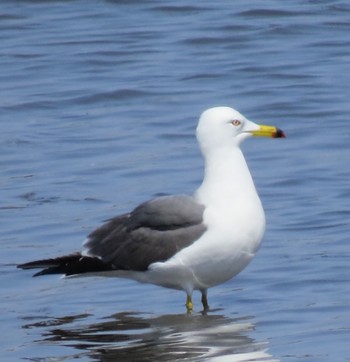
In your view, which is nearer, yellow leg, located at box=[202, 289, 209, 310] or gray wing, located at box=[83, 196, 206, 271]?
gray wing, located at box=[83, 196, 206, 271]

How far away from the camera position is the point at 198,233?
7.69m

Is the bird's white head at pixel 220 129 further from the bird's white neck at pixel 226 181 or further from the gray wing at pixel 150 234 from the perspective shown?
the gray wing at pixel 150 234

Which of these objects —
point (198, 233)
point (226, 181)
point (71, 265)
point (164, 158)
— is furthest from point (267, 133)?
point (164, 158)

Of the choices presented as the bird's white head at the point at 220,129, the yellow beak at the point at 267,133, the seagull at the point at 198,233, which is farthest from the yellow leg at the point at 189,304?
the yellow beak at the point at 267,133

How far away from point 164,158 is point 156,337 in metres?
4.23

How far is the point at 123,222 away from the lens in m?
8.26

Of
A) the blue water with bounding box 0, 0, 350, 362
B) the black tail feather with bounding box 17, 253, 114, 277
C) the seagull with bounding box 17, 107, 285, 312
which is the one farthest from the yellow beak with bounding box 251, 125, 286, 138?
the black tail feather with bounding box 17, 253, 114, 277

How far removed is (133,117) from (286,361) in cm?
673

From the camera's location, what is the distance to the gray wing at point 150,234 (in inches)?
306

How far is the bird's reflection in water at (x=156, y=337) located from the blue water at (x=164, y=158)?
0.05ft

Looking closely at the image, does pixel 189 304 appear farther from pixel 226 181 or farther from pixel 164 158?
pixel 164 158

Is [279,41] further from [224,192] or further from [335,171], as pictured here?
[224,192]

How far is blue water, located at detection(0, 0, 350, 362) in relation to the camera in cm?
753

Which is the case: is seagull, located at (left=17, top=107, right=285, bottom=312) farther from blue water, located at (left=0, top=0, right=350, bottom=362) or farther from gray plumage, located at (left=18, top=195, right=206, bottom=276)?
blue water, located at (left=0, top=0, right=350, bottom=362)
